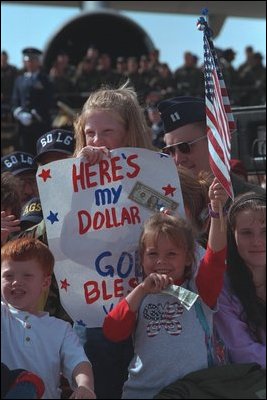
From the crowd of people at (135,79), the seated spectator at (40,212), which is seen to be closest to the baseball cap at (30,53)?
the crowd of people at (135,79)

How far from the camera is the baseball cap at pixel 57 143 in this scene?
387cm


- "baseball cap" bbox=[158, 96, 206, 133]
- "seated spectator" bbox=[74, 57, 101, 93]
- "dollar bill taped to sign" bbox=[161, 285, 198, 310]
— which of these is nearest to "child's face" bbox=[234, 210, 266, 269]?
"dollar bill taped to sign" bbox=[161, 285, 198, 310]

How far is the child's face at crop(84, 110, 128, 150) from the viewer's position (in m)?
3.03

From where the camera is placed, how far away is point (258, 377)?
7.22ft

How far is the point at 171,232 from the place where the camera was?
8.49 feet

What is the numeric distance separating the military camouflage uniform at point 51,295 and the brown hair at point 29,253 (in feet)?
1.19

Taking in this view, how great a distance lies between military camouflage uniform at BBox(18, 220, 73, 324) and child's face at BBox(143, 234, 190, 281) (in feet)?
1.69

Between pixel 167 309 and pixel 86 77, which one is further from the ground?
pixel 86 77

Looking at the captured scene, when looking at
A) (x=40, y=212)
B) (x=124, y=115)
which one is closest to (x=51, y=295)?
(x=40, y=212)

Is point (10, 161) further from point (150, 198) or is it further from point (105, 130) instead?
point (150, 198)

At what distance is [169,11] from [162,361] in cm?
2013

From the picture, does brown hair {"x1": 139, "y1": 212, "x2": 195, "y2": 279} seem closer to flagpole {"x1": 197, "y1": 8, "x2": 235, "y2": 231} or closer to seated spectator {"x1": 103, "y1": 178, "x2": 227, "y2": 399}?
seated spectator {"x1": 103, "y1": 178, "x2": 227, "y2": 399}

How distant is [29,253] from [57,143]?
143 centimetres

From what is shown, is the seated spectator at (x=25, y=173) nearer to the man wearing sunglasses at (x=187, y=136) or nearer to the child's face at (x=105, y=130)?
the man wearing sunglasses at (x=187, y=136)
